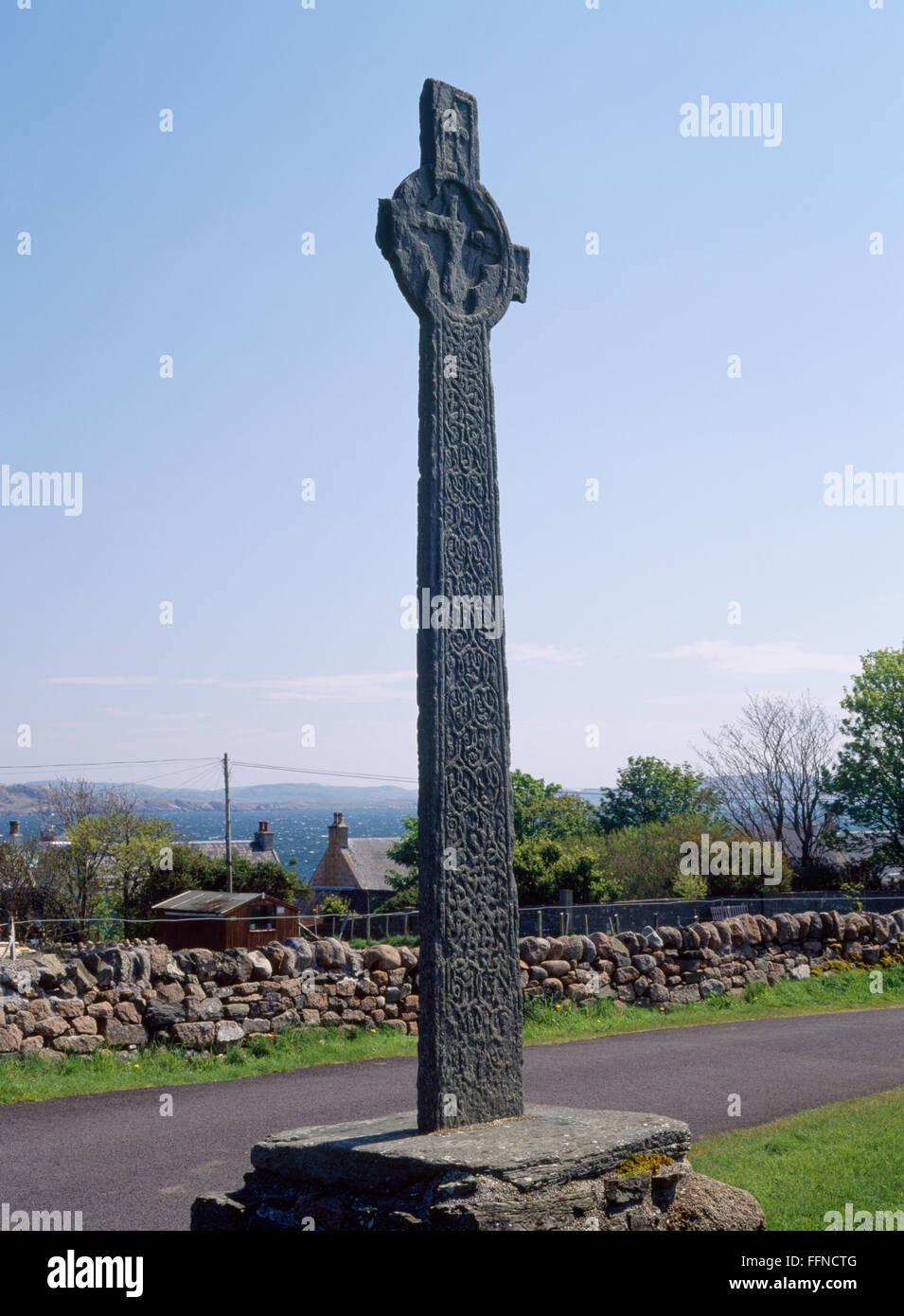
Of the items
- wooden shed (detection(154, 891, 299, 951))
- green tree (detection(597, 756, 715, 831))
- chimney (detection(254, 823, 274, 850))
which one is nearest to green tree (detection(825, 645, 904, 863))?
green tree (detection(597, 756, 715, 831))

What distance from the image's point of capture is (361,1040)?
11.7 m

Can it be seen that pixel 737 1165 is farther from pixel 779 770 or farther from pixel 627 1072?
pixel 779 770

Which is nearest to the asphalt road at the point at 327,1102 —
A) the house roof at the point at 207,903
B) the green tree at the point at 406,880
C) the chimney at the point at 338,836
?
the house roof at the point at 207,903

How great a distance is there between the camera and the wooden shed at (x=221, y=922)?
84.4ft

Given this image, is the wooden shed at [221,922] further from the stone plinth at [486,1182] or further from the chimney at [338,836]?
the chimney at [338,836]

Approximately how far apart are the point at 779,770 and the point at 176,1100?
36546 mm

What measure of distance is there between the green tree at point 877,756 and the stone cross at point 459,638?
113ft

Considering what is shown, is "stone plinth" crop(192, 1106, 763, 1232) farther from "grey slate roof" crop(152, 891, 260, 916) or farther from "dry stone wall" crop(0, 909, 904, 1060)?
"grey slate roof" crop(152, 891, 260, 916)

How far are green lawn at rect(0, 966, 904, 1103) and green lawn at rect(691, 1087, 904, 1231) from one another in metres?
4.40

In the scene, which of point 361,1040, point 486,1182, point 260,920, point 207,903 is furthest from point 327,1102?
point 260,920

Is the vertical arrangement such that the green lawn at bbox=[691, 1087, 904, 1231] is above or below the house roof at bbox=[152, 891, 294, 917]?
above

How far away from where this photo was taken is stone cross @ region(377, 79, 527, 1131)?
508 centimetres

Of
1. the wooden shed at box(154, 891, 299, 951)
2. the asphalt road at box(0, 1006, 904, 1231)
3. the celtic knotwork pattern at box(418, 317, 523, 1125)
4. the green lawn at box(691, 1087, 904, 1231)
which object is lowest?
the wooden shed at box(154, 891, 299, 951)

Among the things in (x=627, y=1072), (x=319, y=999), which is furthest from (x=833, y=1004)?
(x=319, y=999)
